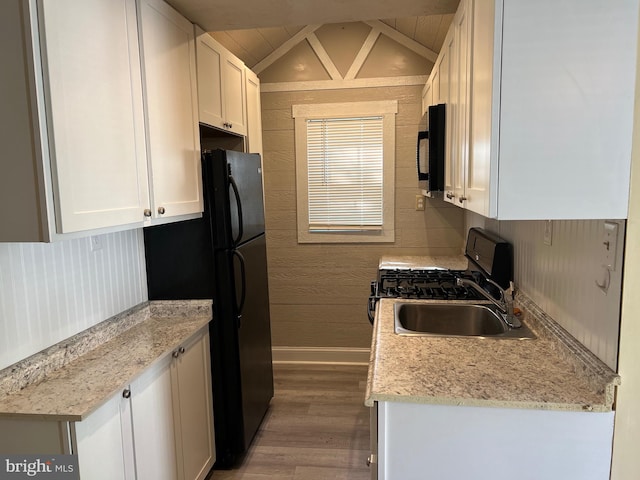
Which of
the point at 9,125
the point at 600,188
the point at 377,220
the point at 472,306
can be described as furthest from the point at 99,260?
the point at 377,220

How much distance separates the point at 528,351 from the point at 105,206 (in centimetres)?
156

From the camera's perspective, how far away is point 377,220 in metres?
3.59

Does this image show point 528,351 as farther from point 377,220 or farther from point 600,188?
point 377,220

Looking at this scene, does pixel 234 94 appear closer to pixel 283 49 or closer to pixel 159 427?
pixel 283 49

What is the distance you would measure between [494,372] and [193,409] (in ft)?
4.54

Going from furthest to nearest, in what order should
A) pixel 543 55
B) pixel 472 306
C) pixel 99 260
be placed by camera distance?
pixel 472 306 → pixel 99 260 → pixel 543 55

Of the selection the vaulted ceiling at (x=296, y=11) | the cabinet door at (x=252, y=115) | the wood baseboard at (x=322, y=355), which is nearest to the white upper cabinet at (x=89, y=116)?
the vaulted ceiling at (x=296, y=11)

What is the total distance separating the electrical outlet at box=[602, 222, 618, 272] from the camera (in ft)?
3.93

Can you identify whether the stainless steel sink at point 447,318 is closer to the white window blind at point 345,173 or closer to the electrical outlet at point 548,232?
the electrical outlet at point 548,232

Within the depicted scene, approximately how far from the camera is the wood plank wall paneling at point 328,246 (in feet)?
11.5

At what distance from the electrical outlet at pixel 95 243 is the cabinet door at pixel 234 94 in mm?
988

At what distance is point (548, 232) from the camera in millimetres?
1662

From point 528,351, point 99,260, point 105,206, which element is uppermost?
point 105,206
